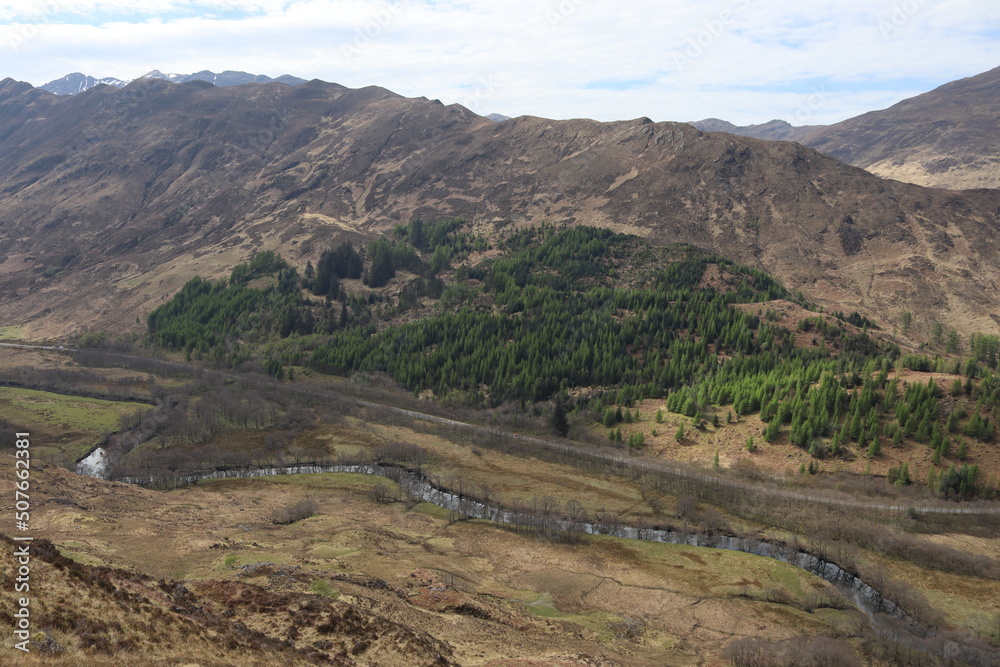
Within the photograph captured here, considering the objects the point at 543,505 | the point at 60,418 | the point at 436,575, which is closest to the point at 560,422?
the point at 543,505

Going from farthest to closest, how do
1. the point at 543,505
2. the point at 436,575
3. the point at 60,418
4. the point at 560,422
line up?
1. the point at 60,418
2. the point at 560,422
3. the point at 543,505
4. the point at 436,575

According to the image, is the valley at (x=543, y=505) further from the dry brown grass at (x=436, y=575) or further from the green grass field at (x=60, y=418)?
the green grass field at (x=60, y=418)

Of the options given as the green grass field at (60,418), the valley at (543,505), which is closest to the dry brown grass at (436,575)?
the valley at (543,505)

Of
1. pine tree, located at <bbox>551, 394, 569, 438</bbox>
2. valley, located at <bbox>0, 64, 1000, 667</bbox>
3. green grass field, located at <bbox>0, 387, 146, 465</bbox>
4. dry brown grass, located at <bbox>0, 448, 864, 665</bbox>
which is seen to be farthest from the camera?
pine tree, located at <bbox>551, 394, 569, 438</bbox>

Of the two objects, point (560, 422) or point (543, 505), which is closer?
point (543, 505)

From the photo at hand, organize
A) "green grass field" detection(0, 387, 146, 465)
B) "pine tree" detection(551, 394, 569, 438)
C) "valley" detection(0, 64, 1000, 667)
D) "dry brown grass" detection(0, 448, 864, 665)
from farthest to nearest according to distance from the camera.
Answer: "pine tree" detection(551, 394, 569, 438) → "green grass field" detection(0, 387, 146, 465) → "dry brown grass" detection(0, 448, 864, 665) → "valley" detection(0, 64, 1000, 667)

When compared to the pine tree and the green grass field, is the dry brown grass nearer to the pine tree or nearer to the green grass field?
the pine tree

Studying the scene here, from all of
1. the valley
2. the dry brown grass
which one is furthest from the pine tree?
the dry brown grass

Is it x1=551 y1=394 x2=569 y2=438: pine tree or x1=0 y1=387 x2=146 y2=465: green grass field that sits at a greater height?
x1=551 y1=394 x2=569 y2=438: pine tree

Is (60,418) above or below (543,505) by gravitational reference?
below

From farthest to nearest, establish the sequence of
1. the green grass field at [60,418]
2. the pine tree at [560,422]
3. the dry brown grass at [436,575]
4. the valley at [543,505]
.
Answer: the pine tree at [560,422] < the green grass field at [60,418] < the dry brown grass at [436,575] < the valley at [543,505]

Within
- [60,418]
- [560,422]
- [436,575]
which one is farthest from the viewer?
[60,418]

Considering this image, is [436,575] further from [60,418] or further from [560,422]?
[60,418]
